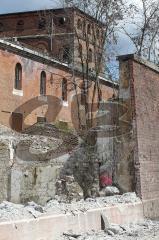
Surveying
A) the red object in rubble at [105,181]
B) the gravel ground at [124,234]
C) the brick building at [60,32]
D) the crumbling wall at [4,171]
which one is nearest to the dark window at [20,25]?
the brick building at [60,32]

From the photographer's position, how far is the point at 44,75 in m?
38.0

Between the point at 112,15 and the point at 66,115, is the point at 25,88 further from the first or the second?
the point at 112,15

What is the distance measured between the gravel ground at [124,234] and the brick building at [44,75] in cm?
1794

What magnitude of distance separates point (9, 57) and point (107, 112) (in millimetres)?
22651

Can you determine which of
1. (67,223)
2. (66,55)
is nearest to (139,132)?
(67,223)

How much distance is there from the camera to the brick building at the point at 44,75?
32.1 meters

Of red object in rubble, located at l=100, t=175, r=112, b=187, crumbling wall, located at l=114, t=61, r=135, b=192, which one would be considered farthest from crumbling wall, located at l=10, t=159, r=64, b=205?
crumbling wall, located at l=114, t=61, r=135, b=192

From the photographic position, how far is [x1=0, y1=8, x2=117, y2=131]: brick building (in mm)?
32094

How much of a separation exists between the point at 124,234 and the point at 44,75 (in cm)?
2926

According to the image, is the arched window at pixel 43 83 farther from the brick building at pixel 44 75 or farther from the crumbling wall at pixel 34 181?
the crumbling wall at pixel 34 181

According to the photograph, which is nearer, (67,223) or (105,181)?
(67,223)

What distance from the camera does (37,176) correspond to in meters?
14.1

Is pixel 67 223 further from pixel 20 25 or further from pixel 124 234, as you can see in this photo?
pixel 20 25

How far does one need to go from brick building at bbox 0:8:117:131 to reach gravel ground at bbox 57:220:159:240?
58.9ft
